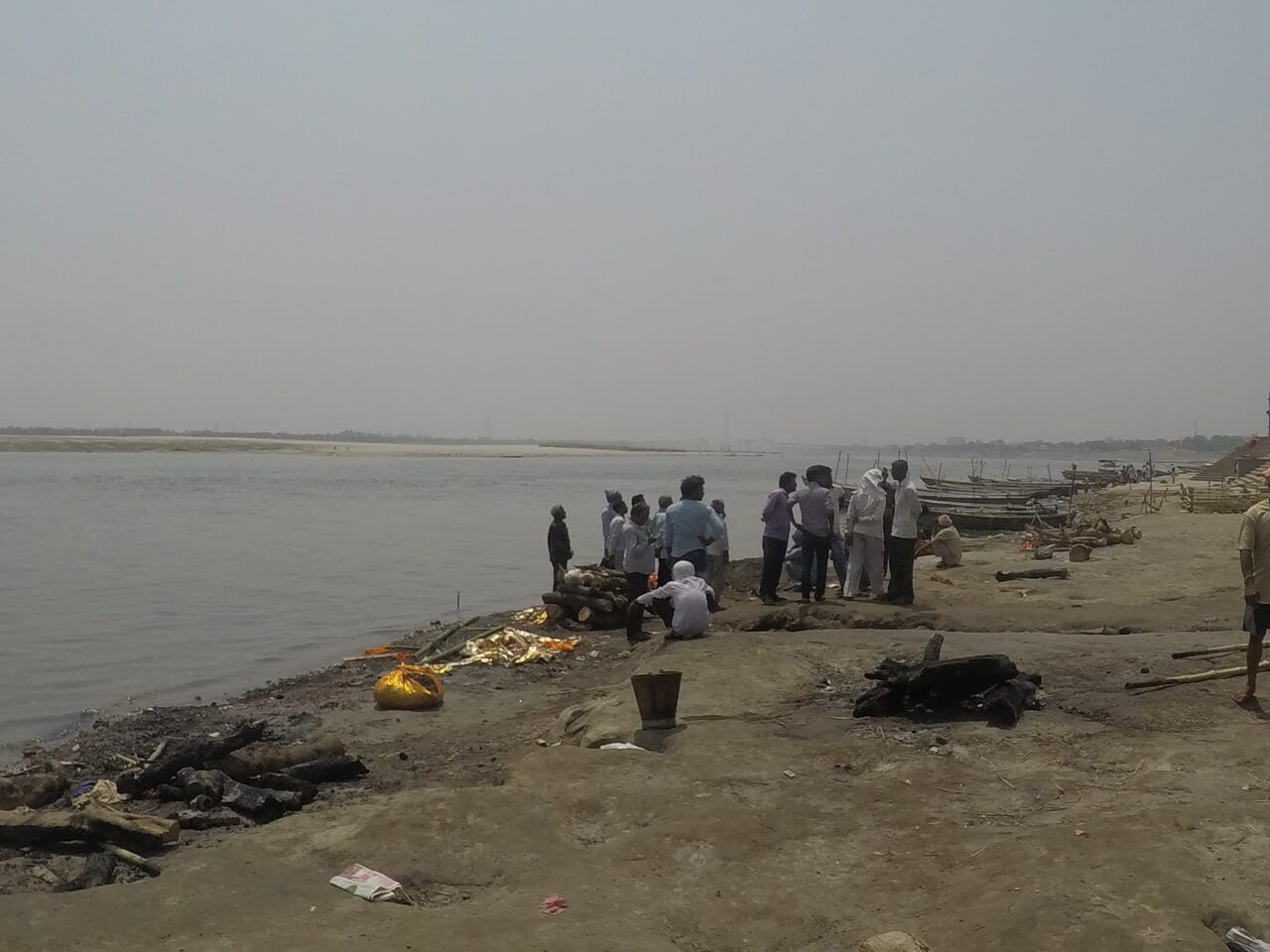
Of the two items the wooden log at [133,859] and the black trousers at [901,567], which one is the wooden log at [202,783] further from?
the black trousers at [901,567]

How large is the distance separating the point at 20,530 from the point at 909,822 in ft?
103

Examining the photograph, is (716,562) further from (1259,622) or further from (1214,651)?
(1259,622)

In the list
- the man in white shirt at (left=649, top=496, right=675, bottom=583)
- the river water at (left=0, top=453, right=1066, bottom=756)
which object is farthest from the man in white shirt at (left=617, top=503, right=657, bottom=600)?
the river water at (left=0, top=453, right=1066, bottom=756)

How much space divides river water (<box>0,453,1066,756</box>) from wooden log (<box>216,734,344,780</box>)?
4.11 m

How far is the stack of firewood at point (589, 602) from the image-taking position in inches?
551

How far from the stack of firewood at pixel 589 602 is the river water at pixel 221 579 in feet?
10.8

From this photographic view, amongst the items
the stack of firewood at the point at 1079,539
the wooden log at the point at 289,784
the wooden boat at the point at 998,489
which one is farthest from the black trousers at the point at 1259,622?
the wooden boat at the point at 998,489

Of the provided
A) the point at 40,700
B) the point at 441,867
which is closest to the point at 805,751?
the point at 441,867

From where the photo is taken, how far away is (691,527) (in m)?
11.5

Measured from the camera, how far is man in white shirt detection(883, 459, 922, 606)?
38.7ft

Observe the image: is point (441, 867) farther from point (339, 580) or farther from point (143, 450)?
point (143, 450)

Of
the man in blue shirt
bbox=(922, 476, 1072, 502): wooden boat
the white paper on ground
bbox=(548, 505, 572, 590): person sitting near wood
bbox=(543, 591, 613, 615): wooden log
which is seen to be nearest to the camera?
the white paper on ground

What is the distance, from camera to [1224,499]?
2873 centimetres

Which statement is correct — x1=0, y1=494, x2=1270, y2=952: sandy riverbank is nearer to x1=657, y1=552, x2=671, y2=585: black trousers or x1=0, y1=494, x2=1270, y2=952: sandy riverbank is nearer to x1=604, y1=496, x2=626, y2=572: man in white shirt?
x1=657, y1=552, x2=671, y2=585: black trousers
